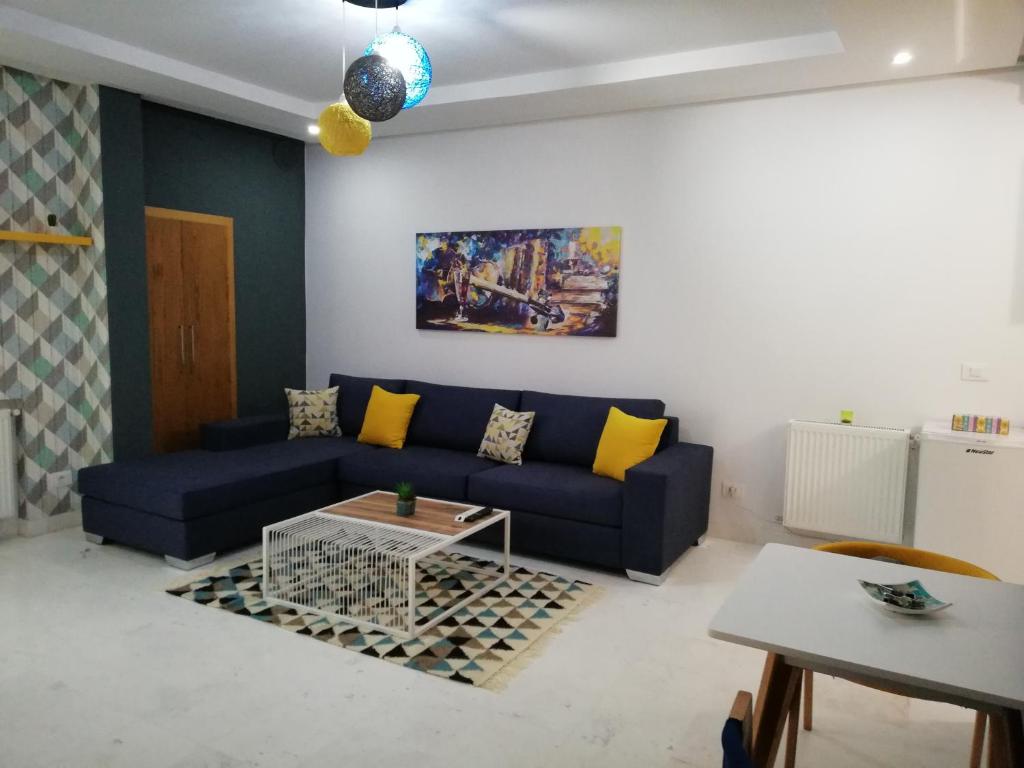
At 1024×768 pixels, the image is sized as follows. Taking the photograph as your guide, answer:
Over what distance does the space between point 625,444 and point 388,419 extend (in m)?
1.78

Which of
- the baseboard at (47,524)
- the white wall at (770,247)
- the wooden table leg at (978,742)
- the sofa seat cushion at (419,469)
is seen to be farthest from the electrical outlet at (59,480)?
the wooden table leg at (978,742)

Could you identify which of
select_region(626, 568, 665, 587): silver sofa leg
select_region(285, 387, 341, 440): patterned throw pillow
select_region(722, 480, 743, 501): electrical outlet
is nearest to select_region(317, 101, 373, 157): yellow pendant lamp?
select_region(285, 387, 341, 440): patterned throw pillow

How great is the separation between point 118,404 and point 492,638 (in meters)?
2.98

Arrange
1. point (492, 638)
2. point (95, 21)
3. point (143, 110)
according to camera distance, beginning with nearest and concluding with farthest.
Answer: point (492, 638) → point (95, 21) → point (143, 110)

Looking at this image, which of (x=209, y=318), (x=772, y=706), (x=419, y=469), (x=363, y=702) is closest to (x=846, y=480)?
(x=419, y=469)

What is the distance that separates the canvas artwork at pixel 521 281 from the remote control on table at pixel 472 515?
170cm

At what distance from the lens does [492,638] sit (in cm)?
320

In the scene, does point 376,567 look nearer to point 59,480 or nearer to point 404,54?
point 59,480

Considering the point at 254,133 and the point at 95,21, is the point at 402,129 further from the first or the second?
the point at 95,21

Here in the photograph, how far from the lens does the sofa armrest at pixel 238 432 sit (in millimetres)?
4855

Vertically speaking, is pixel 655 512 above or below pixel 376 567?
above

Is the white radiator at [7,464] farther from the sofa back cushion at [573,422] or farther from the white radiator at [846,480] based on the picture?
the white radiator at [846,480]

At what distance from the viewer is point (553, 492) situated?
407 centimetres

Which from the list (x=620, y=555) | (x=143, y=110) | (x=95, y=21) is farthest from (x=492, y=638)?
(x=143, y=110)
